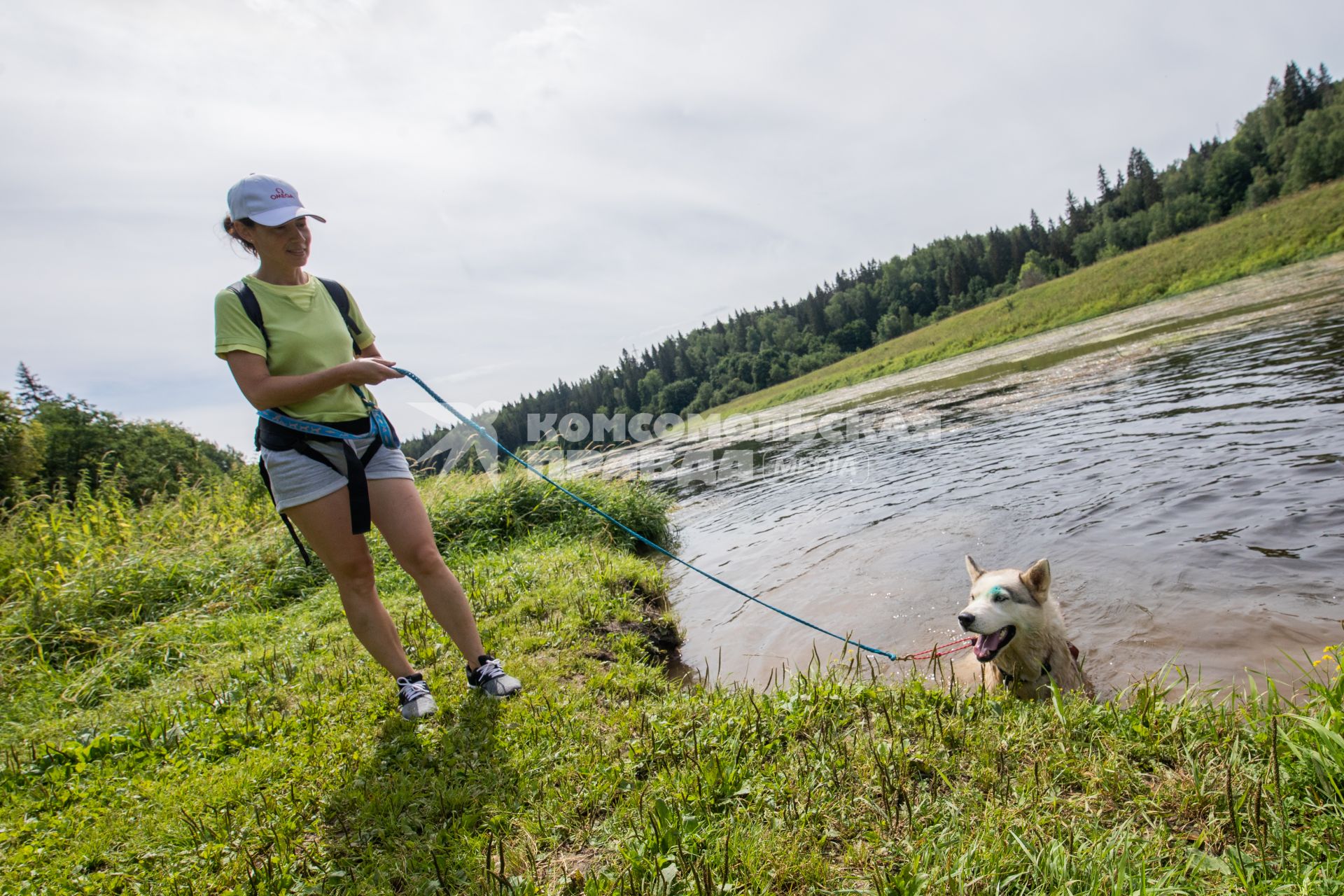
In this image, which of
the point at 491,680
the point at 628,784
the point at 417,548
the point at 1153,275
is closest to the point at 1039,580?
the point at 628,784

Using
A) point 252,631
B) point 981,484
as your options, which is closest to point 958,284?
point 981,484

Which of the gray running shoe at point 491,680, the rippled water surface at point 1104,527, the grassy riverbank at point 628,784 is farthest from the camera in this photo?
the rippled water surface at point 1104,527

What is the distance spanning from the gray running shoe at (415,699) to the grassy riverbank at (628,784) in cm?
9

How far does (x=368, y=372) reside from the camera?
346 cm

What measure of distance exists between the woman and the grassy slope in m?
39.1

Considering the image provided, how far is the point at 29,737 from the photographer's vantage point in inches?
166

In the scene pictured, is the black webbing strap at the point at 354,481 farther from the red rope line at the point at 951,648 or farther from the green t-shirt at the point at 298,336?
the red rope line at the point at 951,648

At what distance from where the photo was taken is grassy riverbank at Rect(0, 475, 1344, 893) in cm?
206

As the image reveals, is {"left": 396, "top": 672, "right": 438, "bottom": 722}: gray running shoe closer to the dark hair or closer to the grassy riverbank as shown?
the grassy riverbank

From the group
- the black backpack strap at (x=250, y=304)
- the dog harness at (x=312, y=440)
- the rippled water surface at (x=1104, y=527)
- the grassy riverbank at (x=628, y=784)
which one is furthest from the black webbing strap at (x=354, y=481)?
the rippled water surface at (x=1104, y=527)

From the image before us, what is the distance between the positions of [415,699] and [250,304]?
8.24ft

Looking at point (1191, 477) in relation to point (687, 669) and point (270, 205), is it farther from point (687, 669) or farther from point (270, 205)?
point (270, 205)

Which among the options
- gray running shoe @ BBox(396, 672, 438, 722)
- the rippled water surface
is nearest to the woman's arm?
gray running shoe @ BBox(396, 672, 438, 722)

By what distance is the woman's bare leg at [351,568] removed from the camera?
11.2ft
